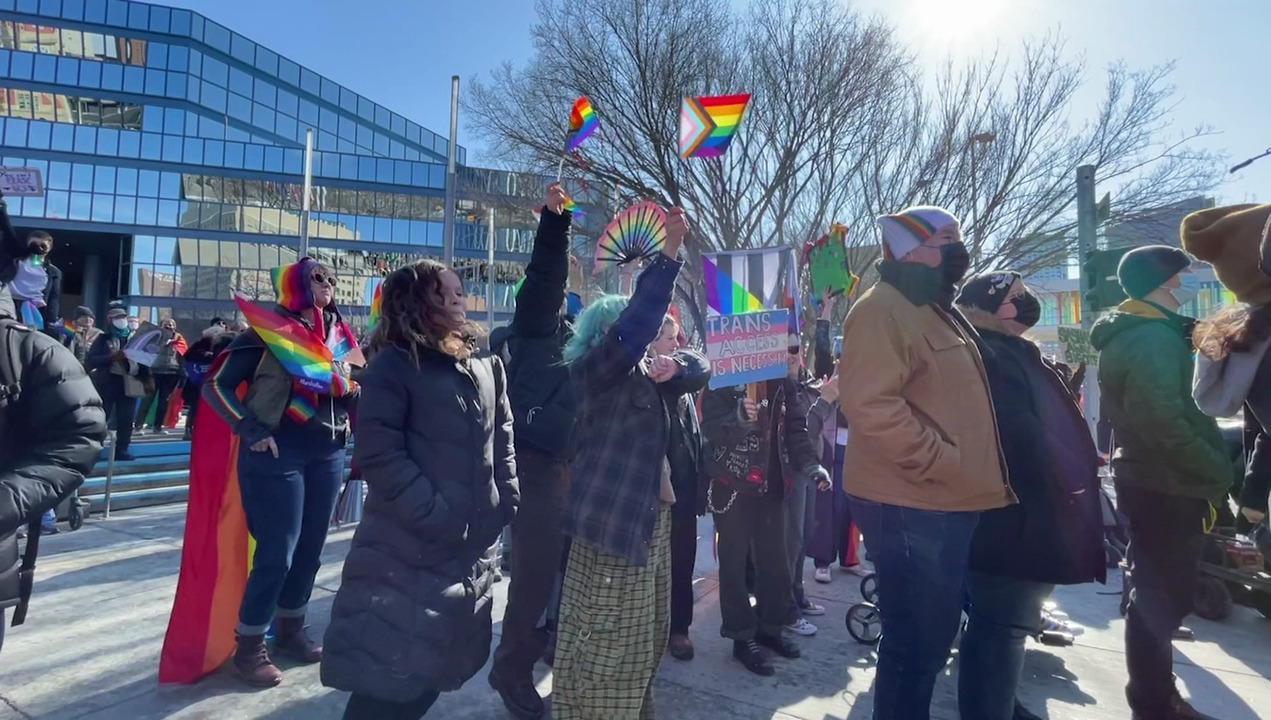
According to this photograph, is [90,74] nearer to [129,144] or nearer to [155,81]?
[155,81]

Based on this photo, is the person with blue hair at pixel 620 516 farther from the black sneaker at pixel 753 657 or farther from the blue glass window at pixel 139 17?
the blue glass window at pixel 139 17

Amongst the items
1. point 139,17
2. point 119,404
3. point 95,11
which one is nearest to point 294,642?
point 119,404

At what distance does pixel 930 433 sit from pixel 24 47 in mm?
41365

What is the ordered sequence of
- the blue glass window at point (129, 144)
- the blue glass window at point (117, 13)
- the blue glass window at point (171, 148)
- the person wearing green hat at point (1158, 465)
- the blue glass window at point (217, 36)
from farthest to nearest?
the blue glass window at point (217, 36) < the blue glass window at point (171, 148) < the blue glass window at point (117, 13) < the blue glass window at point (129, 144) < the person wearing green hat at point (1158, 465)

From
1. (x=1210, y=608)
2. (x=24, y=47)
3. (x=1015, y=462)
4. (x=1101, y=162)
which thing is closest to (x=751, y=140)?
(x=1101, y=162)

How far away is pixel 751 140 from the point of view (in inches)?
537

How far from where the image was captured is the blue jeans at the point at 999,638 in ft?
8.38

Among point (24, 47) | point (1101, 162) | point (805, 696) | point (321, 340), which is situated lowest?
point (805, 696)

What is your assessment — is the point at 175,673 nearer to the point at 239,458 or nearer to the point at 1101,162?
the point at 239,458

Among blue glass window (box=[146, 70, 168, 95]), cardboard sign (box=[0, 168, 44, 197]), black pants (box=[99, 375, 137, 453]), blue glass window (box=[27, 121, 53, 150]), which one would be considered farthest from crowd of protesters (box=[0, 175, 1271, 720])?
blue glass window (box=[27, 121, 53, 150])

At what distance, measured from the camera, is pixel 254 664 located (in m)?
3.10

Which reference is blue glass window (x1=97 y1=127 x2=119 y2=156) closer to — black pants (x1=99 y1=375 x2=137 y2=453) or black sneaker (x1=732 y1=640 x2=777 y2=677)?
black pants (x1=99 y1=375 x2=137 y2=453)

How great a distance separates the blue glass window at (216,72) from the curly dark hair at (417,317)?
1487 inches

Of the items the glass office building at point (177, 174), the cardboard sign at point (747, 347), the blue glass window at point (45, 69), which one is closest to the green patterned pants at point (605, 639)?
the cardboard sign at point (747, 347)
